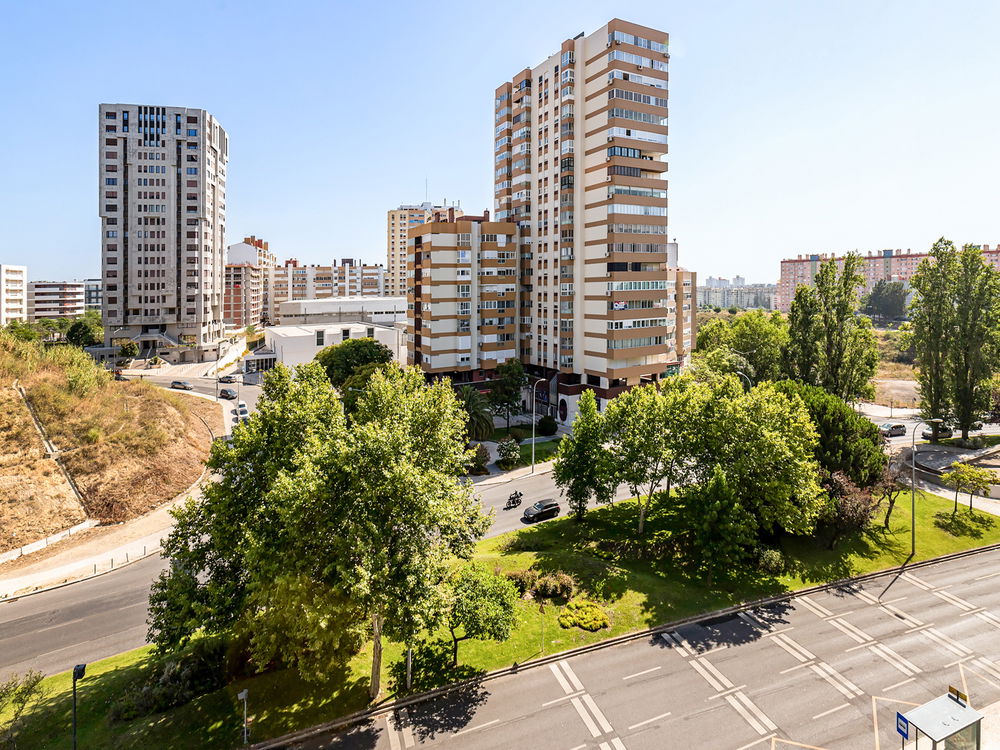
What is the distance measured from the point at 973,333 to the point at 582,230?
50.8m

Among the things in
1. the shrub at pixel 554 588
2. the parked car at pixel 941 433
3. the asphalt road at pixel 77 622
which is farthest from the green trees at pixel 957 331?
the asphalt road at pixel 77 622

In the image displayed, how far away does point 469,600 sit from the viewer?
2719 cm

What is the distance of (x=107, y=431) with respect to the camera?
5647 centimetres

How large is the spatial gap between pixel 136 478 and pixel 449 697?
42.4 metres

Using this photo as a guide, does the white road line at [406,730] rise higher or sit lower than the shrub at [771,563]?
lower

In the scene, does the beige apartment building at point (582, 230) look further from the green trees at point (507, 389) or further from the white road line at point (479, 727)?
the white road line at point (479, 727)

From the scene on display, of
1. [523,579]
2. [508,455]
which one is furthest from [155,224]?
[523,579]

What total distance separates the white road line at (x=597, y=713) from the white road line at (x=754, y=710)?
7002 mm

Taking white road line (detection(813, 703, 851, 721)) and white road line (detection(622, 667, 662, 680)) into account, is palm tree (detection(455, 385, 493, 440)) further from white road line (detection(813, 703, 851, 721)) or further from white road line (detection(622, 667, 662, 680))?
white road line (detection(813, 703, 851, 721))

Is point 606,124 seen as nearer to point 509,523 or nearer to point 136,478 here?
point 509,523

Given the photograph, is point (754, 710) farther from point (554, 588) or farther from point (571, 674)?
point (554, 588)

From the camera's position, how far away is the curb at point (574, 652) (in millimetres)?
24734

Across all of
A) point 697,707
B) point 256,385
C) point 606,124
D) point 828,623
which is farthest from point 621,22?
point 256,385

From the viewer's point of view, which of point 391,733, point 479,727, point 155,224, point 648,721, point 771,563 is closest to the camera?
point 391,733
